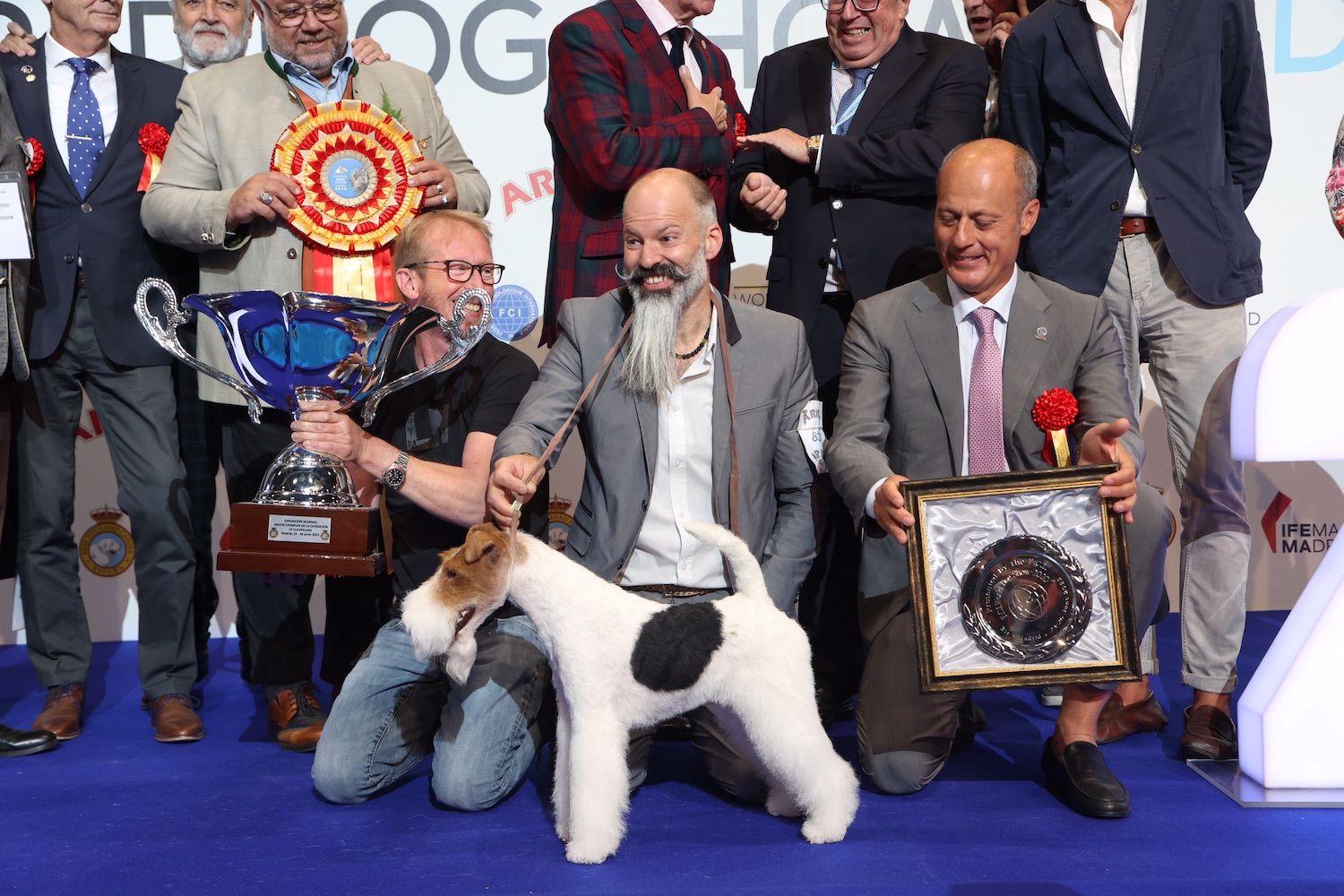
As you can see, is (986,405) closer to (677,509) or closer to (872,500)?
(872,500)

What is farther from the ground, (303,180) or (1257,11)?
(1257,11)

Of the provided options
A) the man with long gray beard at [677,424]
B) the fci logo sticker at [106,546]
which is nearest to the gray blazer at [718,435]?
the man with long gray beard at [677,424]

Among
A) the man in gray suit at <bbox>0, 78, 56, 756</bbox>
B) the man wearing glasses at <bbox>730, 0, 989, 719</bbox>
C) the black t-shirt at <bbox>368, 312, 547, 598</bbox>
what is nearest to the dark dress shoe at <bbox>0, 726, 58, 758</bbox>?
the man in gray suit at <bbox>0, 78, 56, 756</bbox>

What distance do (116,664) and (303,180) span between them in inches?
87.0

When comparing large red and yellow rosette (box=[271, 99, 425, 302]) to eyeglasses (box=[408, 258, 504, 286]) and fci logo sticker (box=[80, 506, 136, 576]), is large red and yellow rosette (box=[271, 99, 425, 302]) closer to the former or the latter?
eyeglasses (box=[408, 258, 504, 286])

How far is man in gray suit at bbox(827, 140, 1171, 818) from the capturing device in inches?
118

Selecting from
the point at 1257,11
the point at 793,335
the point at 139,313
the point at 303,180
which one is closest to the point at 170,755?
the point at 139,313

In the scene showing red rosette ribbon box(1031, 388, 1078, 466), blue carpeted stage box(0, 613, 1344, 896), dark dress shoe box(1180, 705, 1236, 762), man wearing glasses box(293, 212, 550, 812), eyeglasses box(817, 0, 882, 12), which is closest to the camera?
blue carpeted stage box(0, 613, 1344, 896)

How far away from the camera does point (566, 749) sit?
2.66m

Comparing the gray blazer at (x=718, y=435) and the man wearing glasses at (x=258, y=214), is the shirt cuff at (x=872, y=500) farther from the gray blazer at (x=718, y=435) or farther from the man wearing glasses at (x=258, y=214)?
the man wearing glasses at (x=258, y=214)

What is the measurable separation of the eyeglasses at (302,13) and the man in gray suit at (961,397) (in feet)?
6.02

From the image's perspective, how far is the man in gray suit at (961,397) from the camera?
2.99 meters

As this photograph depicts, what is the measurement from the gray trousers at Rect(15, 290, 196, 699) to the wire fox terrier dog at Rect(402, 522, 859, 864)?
153 cm

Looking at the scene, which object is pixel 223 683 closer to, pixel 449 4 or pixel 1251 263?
pixel 449 4
